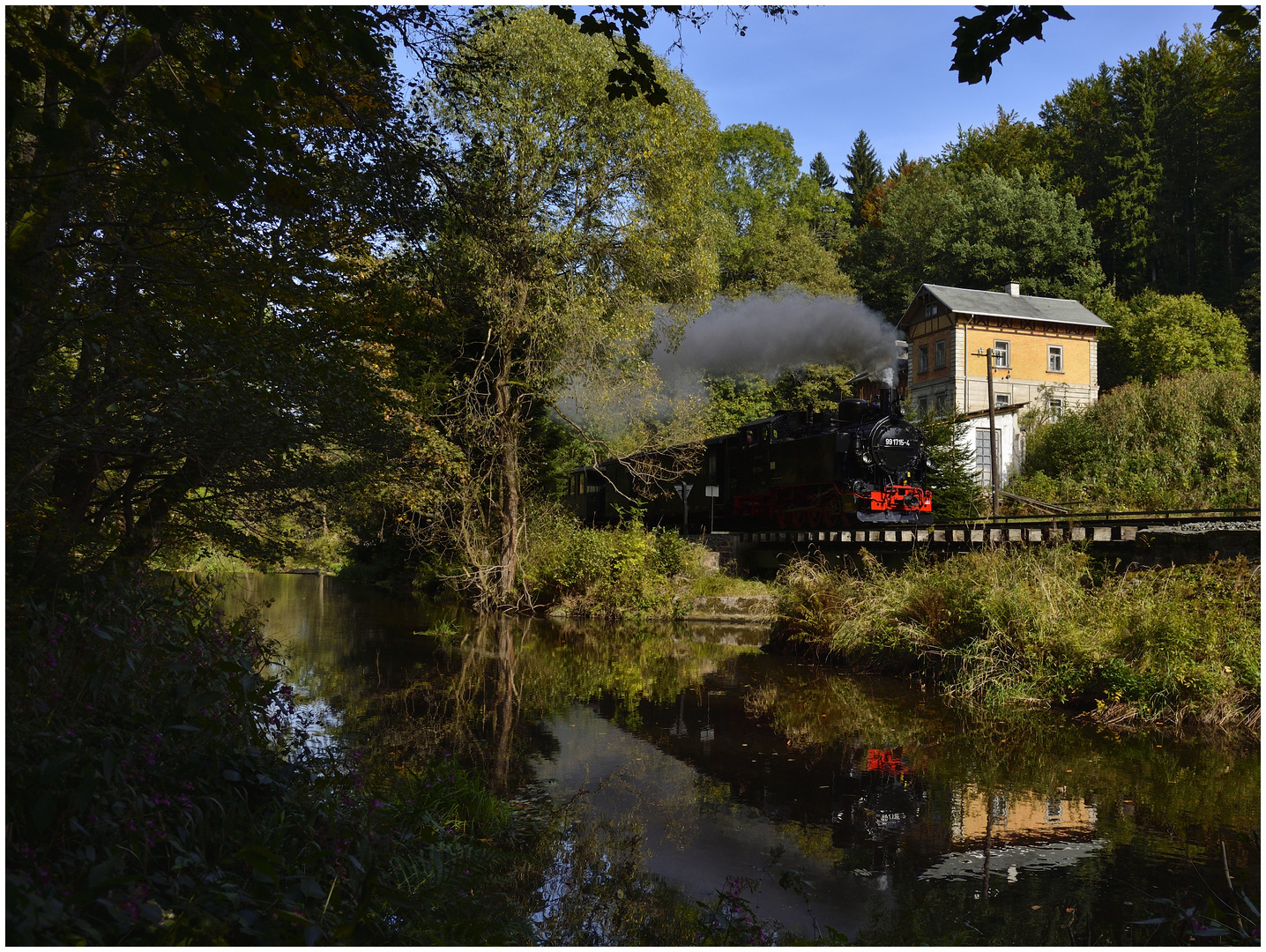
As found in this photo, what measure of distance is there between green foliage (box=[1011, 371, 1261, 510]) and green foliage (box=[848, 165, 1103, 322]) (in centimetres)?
1550

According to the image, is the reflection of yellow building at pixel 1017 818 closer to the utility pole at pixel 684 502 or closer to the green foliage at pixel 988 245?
the utility pole at pixel 684 502

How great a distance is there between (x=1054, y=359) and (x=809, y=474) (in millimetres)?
21993

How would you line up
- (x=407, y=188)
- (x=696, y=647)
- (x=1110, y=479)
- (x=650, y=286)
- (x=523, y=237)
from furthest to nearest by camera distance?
(x=1110, y=479), (x=650, y=286), (x=523, y=237), (x=696, y=647), (x=407, y=188)

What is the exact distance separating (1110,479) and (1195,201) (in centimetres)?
2697

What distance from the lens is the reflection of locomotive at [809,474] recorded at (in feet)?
61.4

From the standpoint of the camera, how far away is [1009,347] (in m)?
35.7

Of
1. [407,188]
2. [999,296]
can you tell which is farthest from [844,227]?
[407,188]

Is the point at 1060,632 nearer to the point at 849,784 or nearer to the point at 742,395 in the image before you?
the point at 849,784

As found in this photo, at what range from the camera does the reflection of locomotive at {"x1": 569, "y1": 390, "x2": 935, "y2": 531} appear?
18.7 metres

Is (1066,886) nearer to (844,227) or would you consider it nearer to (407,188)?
(407,188)

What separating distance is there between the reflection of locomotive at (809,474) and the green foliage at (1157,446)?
22.6ft

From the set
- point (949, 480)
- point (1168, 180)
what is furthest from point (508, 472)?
point (1168, 180)

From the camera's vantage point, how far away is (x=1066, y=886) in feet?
17.6

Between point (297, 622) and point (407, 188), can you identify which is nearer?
point (407, 188)
